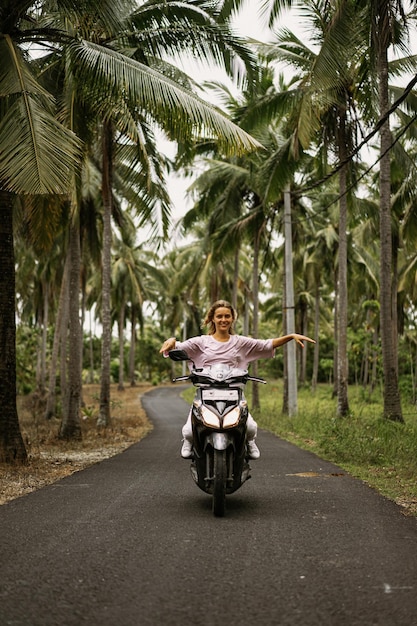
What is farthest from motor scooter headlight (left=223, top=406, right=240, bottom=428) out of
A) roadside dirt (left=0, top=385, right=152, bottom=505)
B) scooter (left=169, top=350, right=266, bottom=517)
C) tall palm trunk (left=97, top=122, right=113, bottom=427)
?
tall palm trunk (left=97, top=122, right=113, bottom=427)

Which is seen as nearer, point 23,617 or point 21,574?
point 23,617

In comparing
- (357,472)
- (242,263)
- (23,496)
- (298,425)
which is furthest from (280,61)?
(242,263)

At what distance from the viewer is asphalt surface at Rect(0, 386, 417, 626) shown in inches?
131

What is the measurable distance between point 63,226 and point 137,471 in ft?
23.9

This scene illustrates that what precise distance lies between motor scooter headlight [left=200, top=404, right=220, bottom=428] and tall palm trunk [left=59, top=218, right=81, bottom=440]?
9.22 m

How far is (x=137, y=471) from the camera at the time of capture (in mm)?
8570

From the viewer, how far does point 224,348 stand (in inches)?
242

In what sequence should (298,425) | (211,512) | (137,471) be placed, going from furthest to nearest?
(298,425) → (137,471) → (211,512)

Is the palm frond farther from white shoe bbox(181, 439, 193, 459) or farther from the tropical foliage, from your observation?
white shoe bbox(181, 439, 193, 459)

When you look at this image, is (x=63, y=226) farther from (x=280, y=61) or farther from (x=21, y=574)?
(x=21, y=574)

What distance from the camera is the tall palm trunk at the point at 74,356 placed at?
47.2 feet

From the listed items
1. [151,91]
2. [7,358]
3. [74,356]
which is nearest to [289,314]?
[74,356]

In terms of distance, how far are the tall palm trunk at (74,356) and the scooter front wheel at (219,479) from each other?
9197mm

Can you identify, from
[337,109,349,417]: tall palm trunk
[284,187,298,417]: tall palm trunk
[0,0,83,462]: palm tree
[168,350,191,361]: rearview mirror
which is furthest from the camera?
[284,187,298,417]: tall palm trunk
